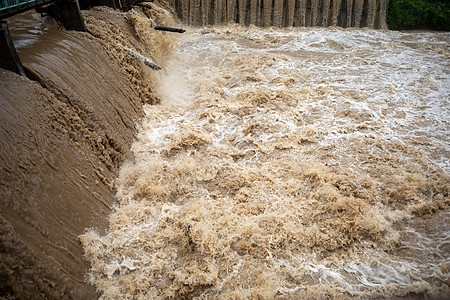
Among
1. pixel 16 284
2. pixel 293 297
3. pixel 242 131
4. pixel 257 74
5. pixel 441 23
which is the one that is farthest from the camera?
pixel 441 23

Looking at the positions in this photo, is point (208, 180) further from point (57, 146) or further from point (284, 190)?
point (57, 146)

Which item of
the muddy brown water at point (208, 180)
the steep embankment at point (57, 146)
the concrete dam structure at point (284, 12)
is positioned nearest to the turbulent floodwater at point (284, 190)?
the muddy brown water at point (208, 180)

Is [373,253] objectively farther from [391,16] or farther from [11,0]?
[391,16]

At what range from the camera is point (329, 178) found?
3.92 meters

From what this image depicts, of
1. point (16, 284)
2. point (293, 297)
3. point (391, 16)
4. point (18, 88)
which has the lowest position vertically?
point (293, 297)

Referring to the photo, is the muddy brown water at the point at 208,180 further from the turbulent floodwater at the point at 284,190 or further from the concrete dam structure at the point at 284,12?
the concrete dam structure at the point at 284,12

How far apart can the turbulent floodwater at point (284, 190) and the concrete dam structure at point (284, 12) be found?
4.59 m

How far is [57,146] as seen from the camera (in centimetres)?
306

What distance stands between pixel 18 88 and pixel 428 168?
5118 mm

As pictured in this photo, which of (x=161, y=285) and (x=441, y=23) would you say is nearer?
(x=161, y=285)

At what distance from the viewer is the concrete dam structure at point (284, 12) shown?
10.6 metres

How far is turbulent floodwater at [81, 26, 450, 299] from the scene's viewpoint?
2.84 metres

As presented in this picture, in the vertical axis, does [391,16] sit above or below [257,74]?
above

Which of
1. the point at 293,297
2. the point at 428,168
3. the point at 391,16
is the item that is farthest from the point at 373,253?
the point at 391,16
